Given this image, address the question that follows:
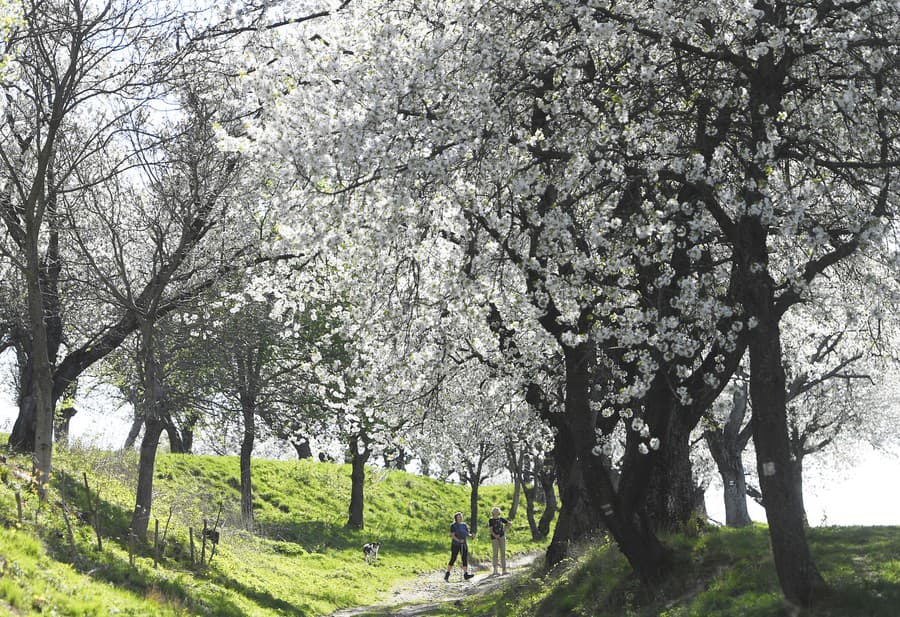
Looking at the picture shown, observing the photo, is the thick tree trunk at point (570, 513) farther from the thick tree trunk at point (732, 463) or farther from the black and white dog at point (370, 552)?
the black and white dog at point (370, 552)

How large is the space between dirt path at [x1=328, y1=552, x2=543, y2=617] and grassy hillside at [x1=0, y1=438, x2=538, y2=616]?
710mm

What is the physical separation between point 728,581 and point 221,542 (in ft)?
52.8

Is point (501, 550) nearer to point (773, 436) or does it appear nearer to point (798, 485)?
point (798, 485)

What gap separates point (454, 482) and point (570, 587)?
139 feet

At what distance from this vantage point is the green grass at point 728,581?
34.8 ft

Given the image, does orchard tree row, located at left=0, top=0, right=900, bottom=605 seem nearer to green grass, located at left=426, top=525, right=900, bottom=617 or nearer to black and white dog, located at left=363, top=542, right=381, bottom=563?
green grass, located at left=426, top=525, right=900, bottom=617

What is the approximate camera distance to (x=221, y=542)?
24.1 metres

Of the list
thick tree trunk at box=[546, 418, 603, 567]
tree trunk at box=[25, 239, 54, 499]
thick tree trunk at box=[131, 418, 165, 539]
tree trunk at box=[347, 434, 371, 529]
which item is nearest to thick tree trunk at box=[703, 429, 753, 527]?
thick tree trunk at box=[546, 418, 603, 567]

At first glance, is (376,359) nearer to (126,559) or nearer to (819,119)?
(126,559)

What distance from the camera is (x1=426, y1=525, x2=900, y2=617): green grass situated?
1062 centimetres

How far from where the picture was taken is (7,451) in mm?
22375

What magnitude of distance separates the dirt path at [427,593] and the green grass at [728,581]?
20.2 ft

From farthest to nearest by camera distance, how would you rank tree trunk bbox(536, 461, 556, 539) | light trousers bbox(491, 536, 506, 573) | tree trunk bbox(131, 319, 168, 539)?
tree trunk bbox(536, 461, 556, 539), light trousers bbox(491, 536, 506, 573), tree trunk bbox(131, 319, 168, 539)

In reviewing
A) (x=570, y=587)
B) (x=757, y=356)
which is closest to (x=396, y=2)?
(x=757, y=356)
